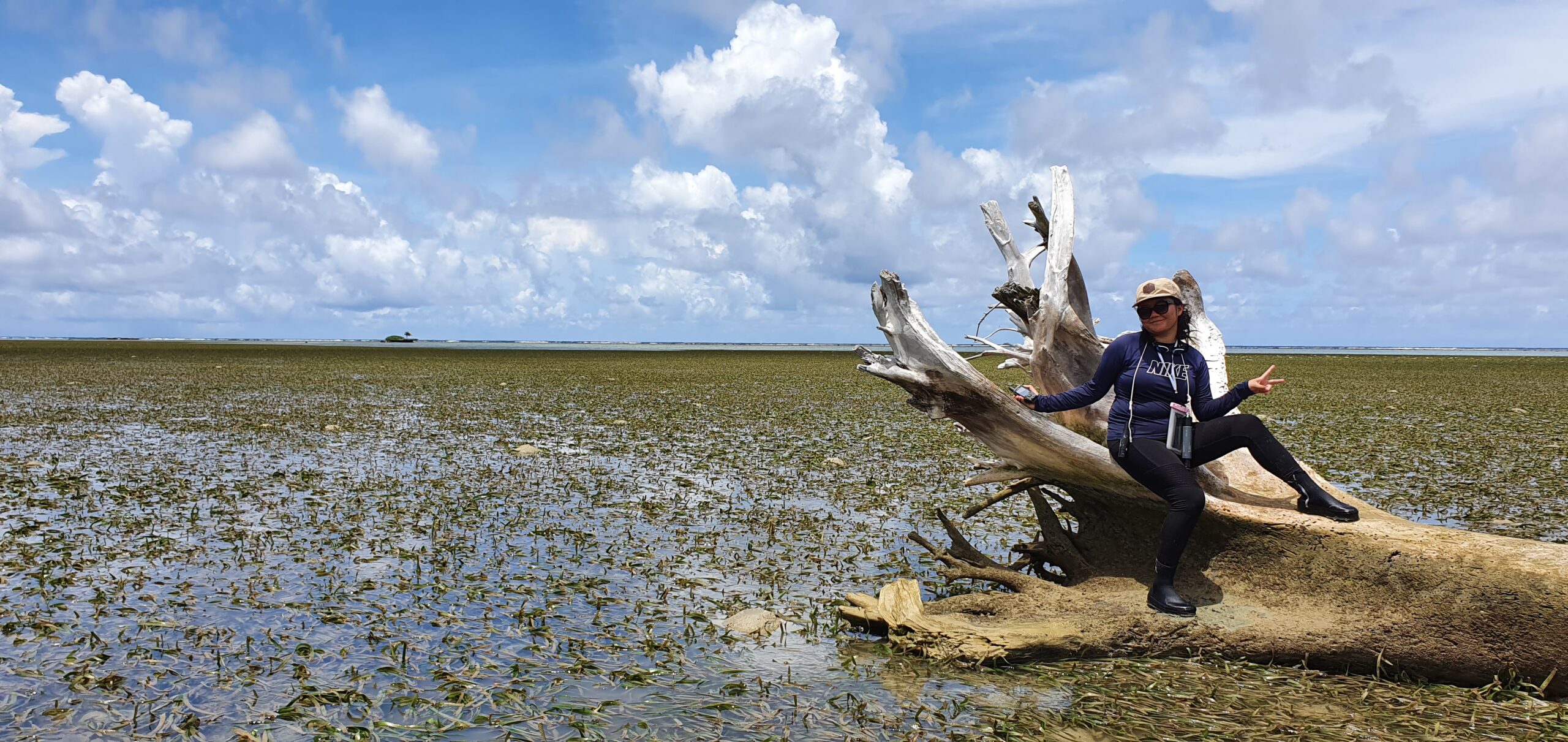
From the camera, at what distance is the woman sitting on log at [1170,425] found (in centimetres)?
691

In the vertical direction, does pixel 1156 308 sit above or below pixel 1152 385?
above

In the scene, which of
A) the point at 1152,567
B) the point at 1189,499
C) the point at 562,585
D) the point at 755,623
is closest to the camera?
the point at 1189,499

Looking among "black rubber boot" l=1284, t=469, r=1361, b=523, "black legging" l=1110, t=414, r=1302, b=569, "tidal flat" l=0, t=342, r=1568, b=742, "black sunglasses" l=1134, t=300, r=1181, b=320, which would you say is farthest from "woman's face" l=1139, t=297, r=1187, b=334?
"tidal flat" l=0, t=342, r=1568, b=742

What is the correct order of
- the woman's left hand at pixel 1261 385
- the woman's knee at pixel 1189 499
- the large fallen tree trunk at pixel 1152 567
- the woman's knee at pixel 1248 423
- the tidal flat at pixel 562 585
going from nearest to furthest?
the tidal flat at pixel 562 585 < the large fallen tree trunk at pixel 1152 567 < the woman's left hand at pixel 1261 385 < the woman's knee at pixel 1189 499 < the woman's knee at pixel 1248 423

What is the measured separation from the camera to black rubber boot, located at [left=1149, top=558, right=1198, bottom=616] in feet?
23.0

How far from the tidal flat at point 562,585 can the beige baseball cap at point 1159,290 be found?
2.65 m

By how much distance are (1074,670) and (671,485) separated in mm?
8410

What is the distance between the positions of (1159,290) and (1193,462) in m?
1.39

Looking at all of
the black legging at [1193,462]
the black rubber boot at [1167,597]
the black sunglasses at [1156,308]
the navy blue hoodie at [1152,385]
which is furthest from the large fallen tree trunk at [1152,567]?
the black sunglasses at [1156,308]

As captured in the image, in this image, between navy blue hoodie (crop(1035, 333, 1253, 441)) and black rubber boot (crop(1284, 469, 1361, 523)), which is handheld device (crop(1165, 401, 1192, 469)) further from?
black rubber boot (crop(1284, 469, 1361, 523))

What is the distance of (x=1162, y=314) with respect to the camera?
22.7 ft

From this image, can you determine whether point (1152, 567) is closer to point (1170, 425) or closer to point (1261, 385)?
point (1170, 425)

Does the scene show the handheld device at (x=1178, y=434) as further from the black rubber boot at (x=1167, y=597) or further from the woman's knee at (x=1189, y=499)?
the black rubber boot at (x=1167, y=597)

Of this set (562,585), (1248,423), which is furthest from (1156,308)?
(562,585)
